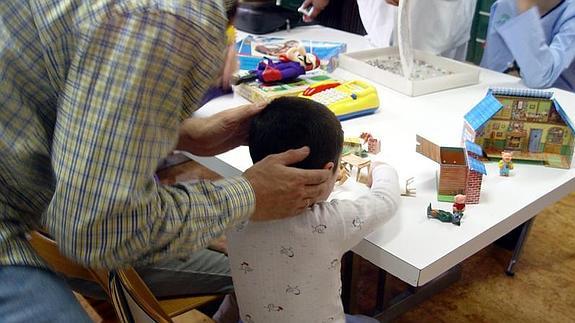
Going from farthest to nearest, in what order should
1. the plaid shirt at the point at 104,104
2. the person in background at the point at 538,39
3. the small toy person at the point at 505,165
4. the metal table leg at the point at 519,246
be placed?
the metal table leg at the point at 519,246, the person in background at the point at 538,39, the small toy person at the point at 505,165, the plaid shirt at the point at 104,104

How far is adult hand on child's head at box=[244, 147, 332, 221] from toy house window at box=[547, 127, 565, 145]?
55 cm

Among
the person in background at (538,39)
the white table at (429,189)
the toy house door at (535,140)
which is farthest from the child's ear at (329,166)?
the person in background at (538,39)

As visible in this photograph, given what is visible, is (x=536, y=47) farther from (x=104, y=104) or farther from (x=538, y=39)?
(x=104, y=104)

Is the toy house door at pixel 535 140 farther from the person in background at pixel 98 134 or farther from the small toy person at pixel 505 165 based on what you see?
the person in background at pixel 98 134

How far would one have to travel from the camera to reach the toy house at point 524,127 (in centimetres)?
108

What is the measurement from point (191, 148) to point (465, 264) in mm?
1253

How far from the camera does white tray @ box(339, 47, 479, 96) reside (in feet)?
4.92

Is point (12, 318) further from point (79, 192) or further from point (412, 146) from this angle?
point (412, 146)

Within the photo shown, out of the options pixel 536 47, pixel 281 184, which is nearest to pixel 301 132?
pixel 281 184

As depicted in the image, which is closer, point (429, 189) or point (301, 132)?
point (301, 132)

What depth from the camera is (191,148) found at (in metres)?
1.08

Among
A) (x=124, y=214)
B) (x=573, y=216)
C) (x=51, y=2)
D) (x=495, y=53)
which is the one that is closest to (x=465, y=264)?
(x=573, y=216)

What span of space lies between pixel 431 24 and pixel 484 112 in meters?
0.92

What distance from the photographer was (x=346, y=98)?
134 cm
